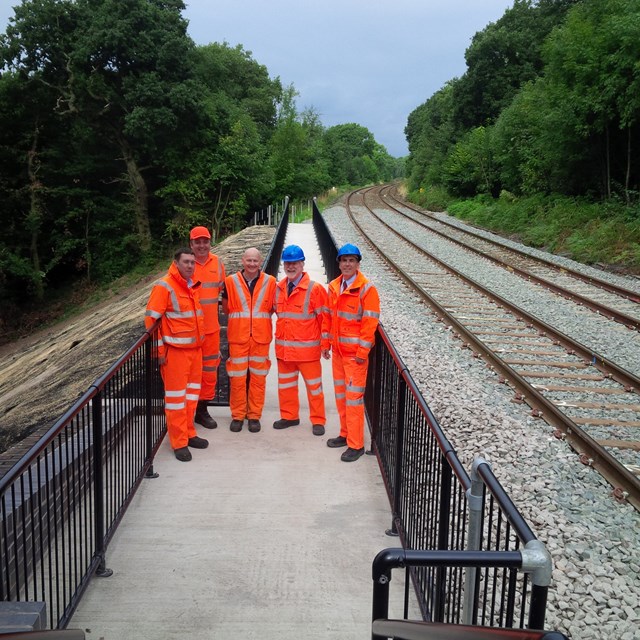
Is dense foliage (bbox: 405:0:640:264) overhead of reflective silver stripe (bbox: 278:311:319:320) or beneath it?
overhead

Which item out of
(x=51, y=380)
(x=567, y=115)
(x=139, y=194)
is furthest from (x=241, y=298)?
(x=139, y=194)

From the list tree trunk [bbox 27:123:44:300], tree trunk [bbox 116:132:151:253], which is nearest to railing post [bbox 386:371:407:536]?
tree trunk [bbox 27:123:44:300]

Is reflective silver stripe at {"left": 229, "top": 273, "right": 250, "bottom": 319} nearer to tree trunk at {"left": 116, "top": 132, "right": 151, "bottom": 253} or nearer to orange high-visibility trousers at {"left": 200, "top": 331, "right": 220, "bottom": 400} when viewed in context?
orange high-visibility trousers at {"left": 200, "top": 331, "right": 220, "bottom": 400}

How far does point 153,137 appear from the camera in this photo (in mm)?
32625

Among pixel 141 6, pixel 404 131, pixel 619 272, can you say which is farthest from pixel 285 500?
pixel 404 131

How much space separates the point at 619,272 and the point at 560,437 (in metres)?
12.6

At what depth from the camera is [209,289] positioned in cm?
602

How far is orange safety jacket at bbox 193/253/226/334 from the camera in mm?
5961

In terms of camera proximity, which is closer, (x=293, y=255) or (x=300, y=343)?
(x=293, y=255)

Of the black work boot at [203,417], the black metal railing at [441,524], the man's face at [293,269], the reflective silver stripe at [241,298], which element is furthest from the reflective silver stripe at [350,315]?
the black work boot at [203,417]

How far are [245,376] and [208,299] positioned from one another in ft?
2.63

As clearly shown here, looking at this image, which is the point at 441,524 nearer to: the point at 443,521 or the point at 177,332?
the point at 443,521

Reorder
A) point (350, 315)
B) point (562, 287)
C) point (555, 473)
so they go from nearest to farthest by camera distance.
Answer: point (350, 315)
point (555, 473)
point (562, 287)

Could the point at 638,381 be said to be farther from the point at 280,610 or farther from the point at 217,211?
the point at 217,211
